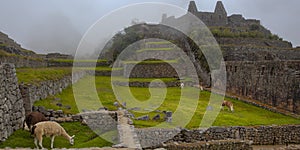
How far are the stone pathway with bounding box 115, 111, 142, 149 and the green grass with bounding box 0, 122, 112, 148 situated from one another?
571mm

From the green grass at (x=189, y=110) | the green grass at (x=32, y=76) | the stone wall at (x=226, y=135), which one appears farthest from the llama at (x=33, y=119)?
the stone wall at (x=226, y=135)

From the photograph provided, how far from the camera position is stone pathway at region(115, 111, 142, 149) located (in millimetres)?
8686

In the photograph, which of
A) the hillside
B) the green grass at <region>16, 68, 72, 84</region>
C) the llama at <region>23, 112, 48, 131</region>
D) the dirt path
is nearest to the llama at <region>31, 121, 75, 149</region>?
the llama at <region>23, 112, 48, 131</region>

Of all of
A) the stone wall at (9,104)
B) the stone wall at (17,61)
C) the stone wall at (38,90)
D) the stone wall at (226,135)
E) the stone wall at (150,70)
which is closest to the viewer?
the stone wall at (9,104)

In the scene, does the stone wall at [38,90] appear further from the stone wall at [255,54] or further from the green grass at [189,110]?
the stone wall at [255,54]

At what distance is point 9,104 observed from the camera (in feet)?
32.9

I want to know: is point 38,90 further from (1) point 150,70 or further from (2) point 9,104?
(1) point 150,70

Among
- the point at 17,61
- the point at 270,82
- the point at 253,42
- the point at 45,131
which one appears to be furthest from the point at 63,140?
the point at 253,42

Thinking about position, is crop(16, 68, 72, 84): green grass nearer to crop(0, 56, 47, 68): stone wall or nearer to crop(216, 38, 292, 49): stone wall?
crop(0, 56, 47, 68): stone wall

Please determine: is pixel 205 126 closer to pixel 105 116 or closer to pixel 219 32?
pixel 105 116

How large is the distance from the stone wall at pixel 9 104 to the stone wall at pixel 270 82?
637 inches

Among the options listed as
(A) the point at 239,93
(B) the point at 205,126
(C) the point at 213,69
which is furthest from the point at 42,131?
(C) the point at 213,69

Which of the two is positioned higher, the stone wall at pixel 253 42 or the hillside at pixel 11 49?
the stone wall at pixel 253 42

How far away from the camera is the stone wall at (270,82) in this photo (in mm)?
20812
